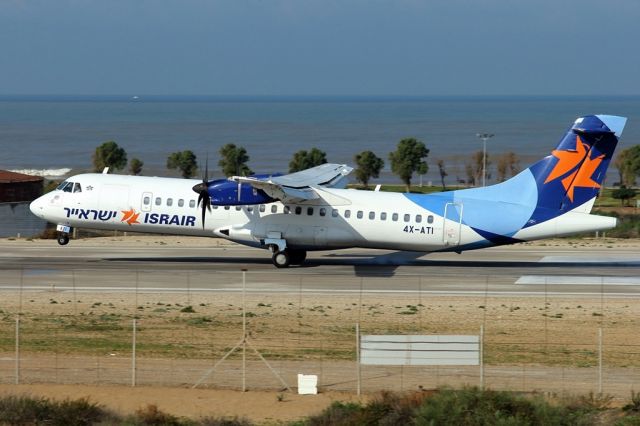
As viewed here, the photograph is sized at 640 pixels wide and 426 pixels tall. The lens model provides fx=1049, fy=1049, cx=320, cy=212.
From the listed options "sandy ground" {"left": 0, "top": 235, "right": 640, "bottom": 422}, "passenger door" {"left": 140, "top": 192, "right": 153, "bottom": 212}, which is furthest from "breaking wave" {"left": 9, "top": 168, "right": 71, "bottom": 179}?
"sandy ground" {"left": 0, "top": 235, "right": 640, "bottom": 422}

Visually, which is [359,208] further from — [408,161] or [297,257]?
[408,161]

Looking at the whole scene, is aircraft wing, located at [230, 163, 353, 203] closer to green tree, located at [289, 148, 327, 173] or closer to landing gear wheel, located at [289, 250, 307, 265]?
landing gear wheel, located at [289, 250, 307, 265]

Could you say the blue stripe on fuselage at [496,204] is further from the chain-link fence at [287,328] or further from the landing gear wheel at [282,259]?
the landing gear wheel at [282,259]

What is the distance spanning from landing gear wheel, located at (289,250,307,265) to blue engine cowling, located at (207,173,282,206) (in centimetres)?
334

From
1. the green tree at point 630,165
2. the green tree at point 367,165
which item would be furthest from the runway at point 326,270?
the green tree at point 630,165

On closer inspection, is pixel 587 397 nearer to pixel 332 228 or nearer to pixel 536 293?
pixel 536 293

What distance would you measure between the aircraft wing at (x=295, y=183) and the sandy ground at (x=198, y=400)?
1628cm

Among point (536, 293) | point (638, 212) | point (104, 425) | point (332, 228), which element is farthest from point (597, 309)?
point (638, 212)

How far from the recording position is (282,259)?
4109 cm

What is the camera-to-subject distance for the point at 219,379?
22859mm

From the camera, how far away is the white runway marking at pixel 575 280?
38.5 metres

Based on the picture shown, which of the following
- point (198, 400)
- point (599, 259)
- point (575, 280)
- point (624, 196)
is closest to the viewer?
point (198, 400)

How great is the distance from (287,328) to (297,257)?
12.6 meters

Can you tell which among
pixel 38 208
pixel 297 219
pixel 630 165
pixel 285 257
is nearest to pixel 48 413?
pixel 297 219
